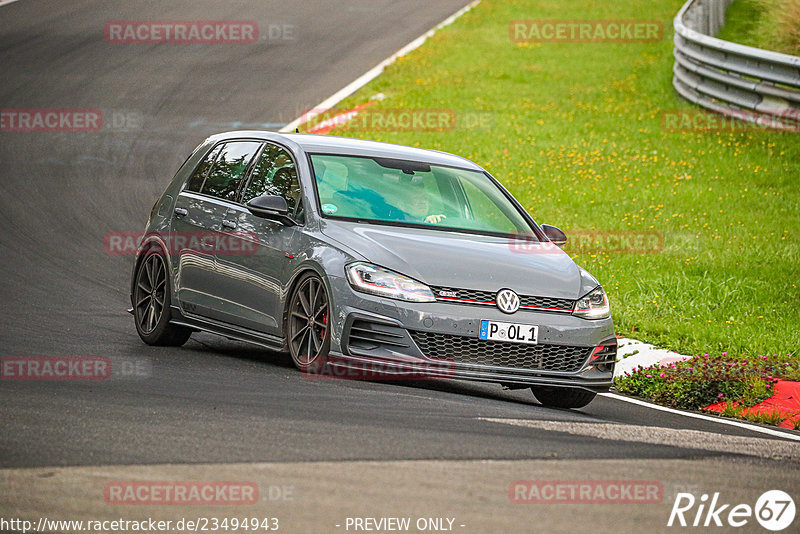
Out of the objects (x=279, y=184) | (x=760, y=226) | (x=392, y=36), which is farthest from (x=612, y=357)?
(x=392, y=36)

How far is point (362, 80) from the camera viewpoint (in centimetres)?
2769

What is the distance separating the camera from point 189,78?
2781 centimetres

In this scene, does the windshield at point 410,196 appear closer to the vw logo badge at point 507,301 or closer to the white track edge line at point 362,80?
the vw logo badge at point 507,301

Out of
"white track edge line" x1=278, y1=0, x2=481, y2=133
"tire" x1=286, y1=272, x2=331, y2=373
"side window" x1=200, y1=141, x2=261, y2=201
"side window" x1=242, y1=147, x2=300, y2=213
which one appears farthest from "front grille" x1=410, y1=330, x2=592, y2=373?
"white track edge line" x1=278, y1=0, x2=481, y2=133

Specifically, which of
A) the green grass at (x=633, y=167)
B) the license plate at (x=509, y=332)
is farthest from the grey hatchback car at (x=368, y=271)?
the green grass at (x=633, y=167)

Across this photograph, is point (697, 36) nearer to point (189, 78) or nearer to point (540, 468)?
point (189, 78)

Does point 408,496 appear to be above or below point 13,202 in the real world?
above

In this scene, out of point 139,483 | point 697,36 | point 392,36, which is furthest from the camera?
point 392,36

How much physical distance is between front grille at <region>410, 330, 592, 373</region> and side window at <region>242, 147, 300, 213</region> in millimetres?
1741

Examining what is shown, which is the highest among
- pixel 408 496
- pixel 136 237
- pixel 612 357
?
pixel 408 496

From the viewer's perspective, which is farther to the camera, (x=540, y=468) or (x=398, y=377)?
(x=398, y=377)

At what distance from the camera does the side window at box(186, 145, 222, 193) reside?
425 inches

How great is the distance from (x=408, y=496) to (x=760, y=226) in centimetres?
1108

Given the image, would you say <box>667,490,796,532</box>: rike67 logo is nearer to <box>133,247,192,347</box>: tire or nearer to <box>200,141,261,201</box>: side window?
<box>200,141,261,201</box>: side window
